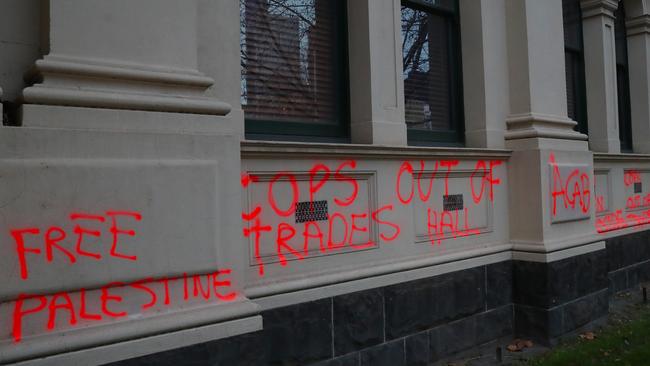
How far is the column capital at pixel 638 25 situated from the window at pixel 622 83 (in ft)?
0.39

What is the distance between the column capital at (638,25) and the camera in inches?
358

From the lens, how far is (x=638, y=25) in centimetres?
923

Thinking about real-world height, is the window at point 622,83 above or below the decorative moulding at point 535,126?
above

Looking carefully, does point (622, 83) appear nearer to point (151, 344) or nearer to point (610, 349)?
point (610, 349)

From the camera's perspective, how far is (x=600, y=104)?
8.31m

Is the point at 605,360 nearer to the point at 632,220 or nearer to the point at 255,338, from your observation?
the point at 255,338

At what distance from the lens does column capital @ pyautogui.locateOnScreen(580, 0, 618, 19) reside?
8.15 m

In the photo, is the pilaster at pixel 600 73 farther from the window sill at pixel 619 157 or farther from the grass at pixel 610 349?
the grass at pixel 610 349

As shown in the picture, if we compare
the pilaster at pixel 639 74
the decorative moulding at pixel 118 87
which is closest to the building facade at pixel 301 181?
the decorative moulding at pixel 118 87

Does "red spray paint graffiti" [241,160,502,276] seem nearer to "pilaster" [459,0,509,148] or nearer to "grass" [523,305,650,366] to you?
"pilaster" [459,0,509,148]

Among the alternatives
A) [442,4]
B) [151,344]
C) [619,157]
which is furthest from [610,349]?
[151,344]

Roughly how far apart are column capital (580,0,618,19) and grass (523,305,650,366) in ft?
15.8

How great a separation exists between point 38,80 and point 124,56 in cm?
49

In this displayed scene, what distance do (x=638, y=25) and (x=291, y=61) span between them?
7.66 meters
